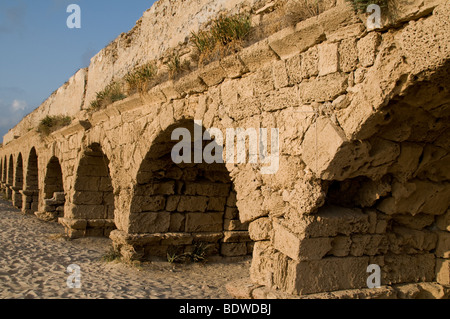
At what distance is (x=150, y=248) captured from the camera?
6.20 meters

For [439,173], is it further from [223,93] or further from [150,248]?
[150,248]

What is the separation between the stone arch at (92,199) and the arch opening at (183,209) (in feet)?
8.66

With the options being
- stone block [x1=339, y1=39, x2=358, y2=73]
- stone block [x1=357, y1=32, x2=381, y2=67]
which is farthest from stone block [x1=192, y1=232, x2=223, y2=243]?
stone block [x1=357, y1=32, x2=381, y2=67]

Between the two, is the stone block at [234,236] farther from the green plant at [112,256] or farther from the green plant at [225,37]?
the green plant at [225,37]

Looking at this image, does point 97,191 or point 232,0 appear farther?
point 97,191

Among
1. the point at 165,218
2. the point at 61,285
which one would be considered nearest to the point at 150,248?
the point at 165,218

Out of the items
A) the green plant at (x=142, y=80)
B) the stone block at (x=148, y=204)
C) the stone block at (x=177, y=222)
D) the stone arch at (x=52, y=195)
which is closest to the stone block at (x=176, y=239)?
the stone block at (x=177, y=222)

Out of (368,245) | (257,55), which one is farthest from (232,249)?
(257,55)

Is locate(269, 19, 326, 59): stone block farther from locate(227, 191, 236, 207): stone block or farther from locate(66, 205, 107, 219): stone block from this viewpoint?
locate(66, 205, 107, 219): stone block

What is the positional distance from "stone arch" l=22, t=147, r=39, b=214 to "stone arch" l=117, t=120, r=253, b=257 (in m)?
8.64

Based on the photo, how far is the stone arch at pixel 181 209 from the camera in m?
5.99

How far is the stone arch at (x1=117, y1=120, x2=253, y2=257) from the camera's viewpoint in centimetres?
599

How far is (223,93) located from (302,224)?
177 cm

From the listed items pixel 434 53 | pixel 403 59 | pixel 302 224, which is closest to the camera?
pixel 434 53
